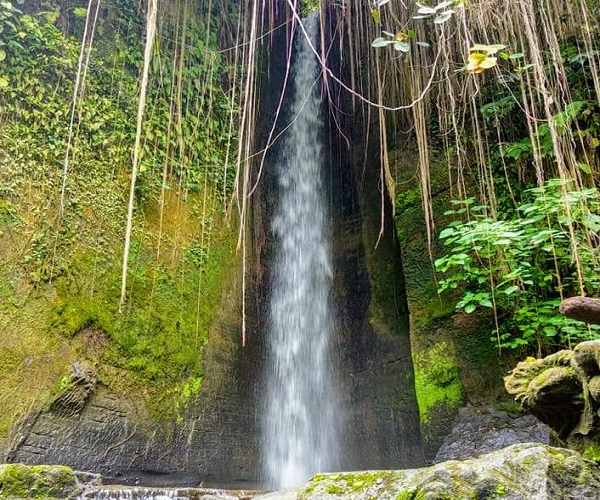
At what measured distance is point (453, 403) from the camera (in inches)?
160

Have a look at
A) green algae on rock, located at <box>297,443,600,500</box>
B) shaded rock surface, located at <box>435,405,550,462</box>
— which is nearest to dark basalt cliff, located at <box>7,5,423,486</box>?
shaded rock surface, located at <box>435,405,550,462</box>

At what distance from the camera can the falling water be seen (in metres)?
5.19

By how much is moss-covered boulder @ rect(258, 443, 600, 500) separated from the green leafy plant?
84.1 inches

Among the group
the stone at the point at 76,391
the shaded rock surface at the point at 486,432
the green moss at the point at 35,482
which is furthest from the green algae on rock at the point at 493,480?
the stone at the point at 76,391

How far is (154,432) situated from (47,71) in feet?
9.83

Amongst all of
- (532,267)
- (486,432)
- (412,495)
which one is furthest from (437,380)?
(412,495)

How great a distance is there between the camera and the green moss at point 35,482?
2.23m

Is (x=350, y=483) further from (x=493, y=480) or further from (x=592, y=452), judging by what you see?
(x=592, y=452)

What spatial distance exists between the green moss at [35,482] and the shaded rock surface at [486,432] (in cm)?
251

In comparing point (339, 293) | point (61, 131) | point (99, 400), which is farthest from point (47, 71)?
point (339, 293)

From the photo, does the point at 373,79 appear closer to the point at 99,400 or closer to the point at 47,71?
the point at 47,71

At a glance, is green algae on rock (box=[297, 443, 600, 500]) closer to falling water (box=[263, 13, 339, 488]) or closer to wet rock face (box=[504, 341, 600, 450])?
wet rock face (box=[504, 341, 600, 450])

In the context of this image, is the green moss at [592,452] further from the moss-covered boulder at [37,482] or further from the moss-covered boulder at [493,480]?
the moss-covered boulder at [37,482]

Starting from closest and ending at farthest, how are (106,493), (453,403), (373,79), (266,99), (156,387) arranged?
1. (106,493)
2. (453,403)
3. (156,387)
4. (373,79)
5. (266,99)
